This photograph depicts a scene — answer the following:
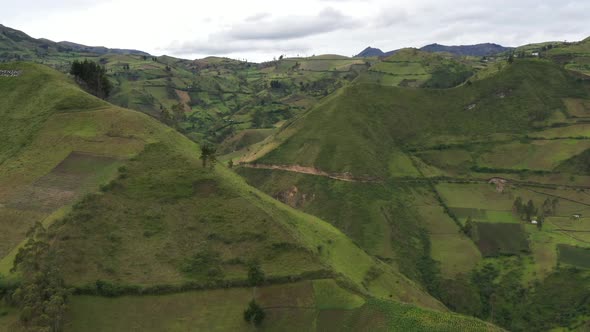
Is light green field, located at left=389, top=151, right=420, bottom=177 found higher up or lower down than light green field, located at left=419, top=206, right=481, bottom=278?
higher up

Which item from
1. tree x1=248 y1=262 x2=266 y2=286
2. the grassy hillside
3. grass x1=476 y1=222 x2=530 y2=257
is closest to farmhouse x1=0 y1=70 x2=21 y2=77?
the grassy hillside

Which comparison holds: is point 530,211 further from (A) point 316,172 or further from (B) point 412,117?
(A) point 316,172

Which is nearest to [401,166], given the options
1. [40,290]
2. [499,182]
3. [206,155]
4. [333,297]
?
[499,182]

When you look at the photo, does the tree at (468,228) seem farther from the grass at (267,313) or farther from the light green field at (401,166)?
the grass at (267,313)

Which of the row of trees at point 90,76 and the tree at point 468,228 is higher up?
the row of trees at point 90,76

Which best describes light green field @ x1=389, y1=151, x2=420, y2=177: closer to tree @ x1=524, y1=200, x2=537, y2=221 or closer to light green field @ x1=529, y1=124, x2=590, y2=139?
tree @ x1=524, y1=200, x2=537, y2=221

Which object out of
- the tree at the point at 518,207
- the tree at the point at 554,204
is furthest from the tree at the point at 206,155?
the tree at the point at 554,204
